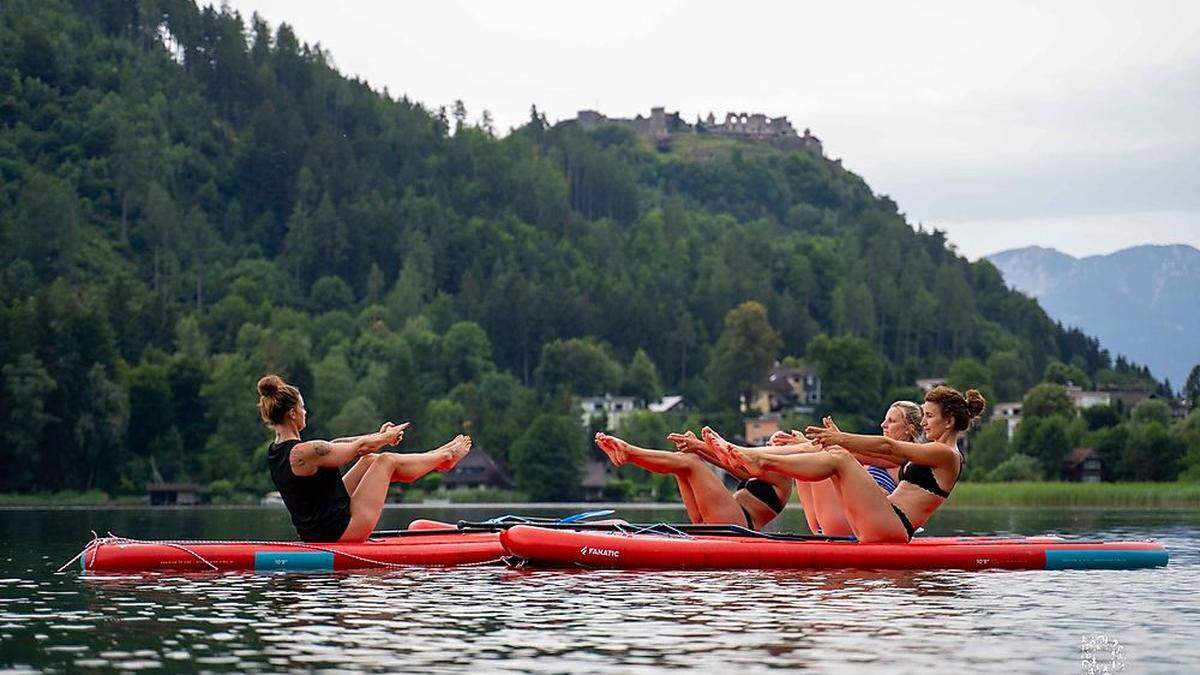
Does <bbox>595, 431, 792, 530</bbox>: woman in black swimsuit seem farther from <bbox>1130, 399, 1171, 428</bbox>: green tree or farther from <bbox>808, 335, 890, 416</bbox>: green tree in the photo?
<bbox>808, 335, 890, 416</bbox>: green tree

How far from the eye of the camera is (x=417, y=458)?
22.9m

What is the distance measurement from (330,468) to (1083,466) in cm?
9361

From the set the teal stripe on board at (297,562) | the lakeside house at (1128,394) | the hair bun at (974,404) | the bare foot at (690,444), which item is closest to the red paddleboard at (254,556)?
the teal stripe on board at (297,562)

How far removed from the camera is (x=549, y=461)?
435 feet

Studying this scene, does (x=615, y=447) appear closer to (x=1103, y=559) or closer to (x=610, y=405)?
(x=1103, y=559)

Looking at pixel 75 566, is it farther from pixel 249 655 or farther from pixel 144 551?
pixel 249 655

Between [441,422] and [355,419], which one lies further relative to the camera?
[441,422]

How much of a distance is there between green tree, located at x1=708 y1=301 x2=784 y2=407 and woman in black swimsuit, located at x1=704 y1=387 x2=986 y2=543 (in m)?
164

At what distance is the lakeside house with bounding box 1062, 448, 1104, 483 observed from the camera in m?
107

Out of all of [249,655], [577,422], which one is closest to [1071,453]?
[577,422]

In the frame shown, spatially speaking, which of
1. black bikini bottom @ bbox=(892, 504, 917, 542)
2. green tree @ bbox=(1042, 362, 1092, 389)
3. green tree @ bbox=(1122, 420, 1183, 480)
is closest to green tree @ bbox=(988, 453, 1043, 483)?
green tree @ bbox=(1122, 420, 1183, 480)

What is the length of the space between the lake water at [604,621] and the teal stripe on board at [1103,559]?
0.78 ft

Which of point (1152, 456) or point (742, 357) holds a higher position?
point (742, 357)

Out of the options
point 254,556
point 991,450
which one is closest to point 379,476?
point 254,556
